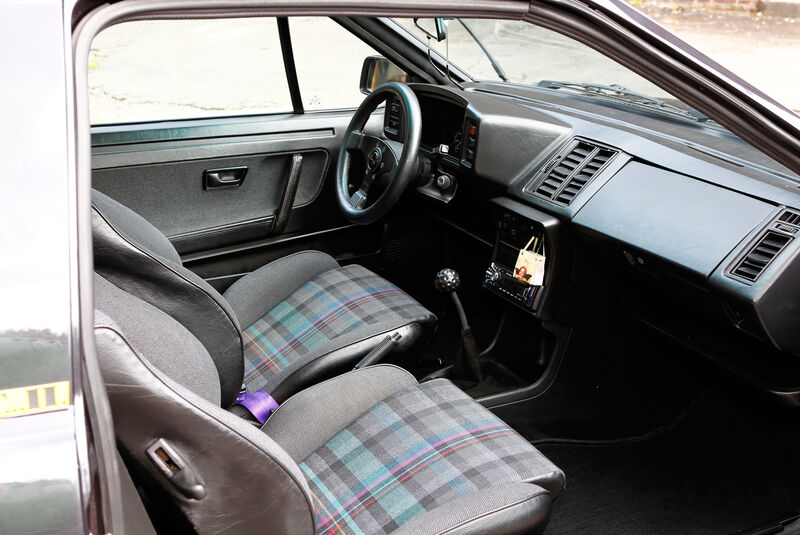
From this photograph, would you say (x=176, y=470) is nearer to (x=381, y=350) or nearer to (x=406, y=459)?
(x=406, y=459)

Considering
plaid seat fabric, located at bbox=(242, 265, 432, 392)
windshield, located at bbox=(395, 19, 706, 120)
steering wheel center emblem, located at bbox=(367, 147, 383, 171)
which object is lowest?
plaid seat fabric, located at bbox=(242, 265, 432, 392)

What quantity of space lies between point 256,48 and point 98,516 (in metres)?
A: 2.46

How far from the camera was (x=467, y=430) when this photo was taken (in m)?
1.59

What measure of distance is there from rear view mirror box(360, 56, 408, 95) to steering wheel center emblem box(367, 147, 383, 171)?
31 centimetres

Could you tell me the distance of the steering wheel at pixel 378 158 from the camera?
2.28 metres

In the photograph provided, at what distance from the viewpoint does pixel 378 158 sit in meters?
2.48

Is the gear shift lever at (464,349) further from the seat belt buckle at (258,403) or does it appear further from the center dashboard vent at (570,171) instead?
the seat belt buckle at (258,403)

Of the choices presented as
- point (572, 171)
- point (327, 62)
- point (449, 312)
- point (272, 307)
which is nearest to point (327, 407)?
point (272, 307)

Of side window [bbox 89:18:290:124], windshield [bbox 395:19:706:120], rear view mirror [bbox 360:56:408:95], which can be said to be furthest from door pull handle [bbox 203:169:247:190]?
windshield [bbox 395:19:706:120]

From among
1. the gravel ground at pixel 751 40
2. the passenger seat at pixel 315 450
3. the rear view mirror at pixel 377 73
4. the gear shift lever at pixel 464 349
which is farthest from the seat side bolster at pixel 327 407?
the gravel ground at pixel 751 40

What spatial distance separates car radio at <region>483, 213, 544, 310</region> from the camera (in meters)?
2.26

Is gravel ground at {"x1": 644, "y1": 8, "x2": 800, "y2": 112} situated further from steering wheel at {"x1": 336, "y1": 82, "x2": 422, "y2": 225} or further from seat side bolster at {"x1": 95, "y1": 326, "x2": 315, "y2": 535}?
seat side bolster at {"x1": 95, "y1": 326, "x2": 315, "y2": 535}

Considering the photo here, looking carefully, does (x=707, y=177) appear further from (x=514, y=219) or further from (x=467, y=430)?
(x=467, y=430)

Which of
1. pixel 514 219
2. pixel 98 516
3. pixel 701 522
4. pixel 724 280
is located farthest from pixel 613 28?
pixel 701 522
